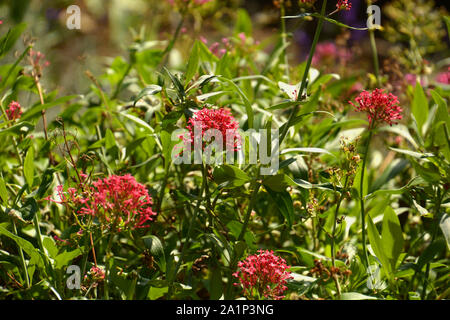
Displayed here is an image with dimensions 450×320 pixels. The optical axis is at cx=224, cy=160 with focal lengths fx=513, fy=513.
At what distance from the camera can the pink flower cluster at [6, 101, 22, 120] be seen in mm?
956

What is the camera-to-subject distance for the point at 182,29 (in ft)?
5.57

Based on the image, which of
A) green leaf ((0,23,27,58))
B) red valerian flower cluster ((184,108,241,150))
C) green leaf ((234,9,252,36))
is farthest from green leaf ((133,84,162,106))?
green leaf ((234,9,252,36))

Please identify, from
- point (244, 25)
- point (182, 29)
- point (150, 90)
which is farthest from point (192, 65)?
point (182, 29)

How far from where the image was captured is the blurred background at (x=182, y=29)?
149 cm

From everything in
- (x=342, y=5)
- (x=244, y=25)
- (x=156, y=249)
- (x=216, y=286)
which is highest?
(x=342, y=5)

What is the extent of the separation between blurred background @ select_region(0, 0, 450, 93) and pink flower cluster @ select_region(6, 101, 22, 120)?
0.17 meters

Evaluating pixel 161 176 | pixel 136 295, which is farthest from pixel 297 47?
pixel 136 295

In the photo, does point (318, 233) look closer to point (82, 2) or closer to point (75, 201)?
point (75, 201)

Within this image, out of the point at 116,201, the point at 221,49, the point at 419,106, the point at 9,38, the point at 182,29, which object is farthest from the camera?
the point at 182,29

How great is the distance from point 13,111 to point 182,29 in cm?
84

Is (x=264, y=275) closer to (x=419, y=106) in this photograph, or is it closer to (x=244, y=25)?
(x=419, y=106)

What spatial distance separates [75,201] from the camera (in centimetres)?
77

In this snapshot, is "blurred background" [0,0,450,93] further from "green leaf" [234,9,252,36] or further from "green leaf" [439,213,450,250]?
"green leaf" [439,213,450,250]
